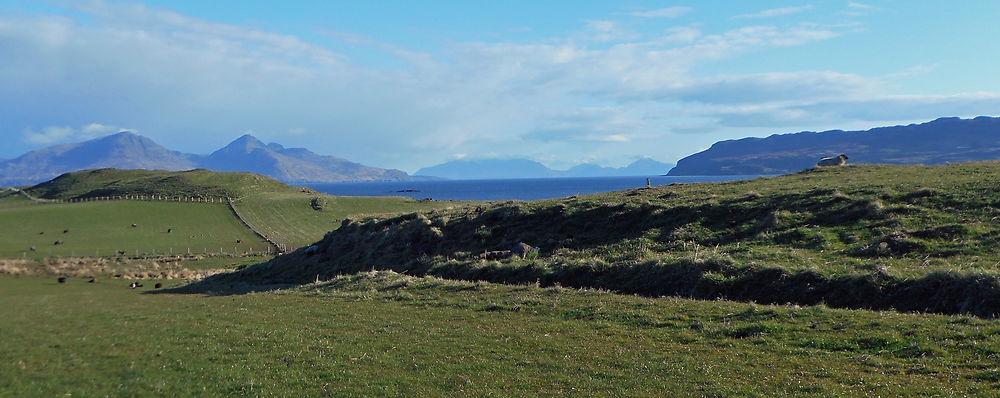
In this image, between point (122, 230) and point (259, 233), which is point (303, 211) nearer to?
point (259, 233)

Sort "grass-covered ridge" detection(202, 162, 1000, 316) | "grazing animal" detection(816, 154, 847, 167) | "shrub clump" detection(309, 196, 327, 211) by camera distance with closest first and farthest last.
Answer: "grass-covered ridge" detection(202, 162, 1000, 316), "grazing animal" detection(816, 154, 847, 167), "shrub clump" detection(309, 196, 327, 211)

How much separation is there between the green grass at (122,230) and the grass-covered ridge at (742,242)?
34.4 meters

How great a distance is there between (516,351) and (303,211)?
98116 millimetres

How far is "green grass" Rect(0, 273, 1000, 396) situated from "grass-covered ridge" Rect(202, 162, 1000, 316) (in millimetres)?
3562

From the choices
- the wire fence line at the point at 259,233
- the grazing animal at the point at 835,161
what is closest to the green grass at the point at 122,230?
the wire fence line at the point at 259,233

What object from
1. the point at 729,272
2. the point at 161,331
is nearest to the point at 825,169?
the point at 729,272

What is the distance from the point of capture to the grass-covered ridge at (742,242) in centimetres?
2141


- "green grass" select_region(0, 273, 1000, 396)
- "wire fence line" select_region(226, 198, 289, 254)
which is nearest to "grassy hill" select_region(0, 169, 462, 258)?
"wire fence line" select_region(226, 198, 289, 254)

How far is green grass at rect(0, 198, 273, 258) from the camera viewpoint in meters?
71.4

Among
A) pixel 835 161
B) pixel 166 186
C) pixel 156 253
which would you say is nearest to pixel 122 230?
pixel 156 253

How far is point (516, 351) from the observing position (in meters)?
16.0

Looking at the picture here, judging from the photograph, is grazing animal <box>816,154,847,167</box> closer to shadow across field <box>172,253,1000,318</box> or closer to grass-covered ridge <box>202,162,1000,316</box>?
grass-covered ridge <box>202,162,1000,316</box>

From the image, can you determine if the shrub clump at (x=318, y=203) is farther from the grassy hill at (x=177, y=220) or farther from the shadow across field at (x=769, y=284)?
the shadow across field at (x=769, y=284)

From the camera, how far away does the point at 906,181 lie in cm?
3884
